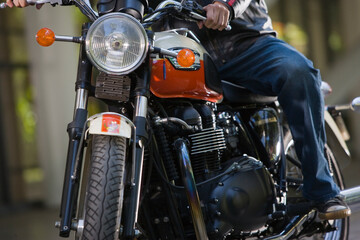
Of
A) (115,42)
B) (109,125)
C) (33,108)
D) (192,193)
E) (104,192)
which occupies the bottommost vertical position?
(33,108)

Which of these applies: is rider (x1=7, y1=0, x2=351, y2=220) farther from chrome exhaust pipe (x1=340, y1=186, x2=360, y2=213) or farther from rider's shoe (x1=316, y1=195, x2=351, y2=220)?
chrome exhaust pipe (x1=340, y1=186, x2=360, y2=213)

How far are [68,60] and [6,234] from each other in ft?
11.2

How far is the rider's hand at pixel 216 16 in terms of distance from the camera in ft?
9.41

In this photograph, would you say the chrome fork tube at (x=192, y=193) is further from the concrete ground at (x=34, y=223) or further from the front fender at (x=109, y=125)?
the concrete ground at (x=34, y=223)

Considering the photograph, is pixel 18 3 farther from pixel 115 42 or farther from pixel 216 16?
pixel 216 16

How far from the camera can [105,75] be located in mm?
2805

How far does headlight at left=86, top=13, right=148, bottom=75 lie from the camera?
2641mm

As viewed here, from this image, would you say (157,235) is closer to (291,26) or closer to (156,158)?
(156,158)

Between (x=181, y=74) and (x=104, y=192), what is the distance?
0.85 meters

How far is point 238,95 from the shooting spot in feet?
11.7

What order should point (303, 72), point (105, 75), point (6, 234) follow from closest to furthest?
point (105, 75) → point (303, 72) → point (6, 234)

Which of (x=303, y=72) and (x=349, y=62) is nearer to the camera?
(x=303, y=72)

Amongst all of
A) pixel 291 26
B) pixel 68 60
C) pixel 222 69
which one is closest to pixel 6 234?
pixel 68 60

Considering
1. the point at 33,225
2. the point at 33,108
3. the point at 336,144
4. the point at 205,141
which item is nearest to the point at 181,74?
the point at 205,141
